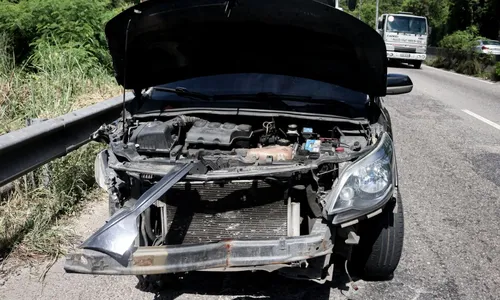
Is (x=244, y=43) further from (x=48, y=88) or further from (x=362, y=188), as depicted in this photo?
(x=48, y=88)

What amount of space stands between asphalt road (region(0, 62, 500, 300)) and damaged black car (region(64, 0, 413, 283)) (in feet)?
1.25

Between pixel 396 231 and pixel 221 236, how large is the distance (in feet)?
4.19

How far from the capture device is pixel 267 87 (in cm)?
447

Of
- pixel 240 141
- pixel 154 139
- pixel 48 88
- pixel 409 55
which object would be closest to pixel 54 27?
pixel 48 88

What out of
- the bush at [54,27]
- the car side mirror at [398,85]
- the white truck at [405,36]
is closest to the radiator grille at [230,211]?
the car side mirror at [398,85]

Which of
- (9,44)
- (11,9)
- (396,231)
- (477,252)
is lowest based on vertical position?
(477,252)

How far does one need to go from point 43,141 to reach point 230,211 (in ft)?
6.74

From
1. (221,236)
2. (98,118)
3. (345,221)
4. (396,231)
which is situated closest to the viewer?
(345,221)

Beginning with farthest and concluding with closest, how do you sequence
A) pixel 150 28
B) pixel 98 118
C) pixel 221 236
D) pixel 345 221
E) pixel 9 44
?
pixel 9 44 < pixel 98 118 < pixel 150 28 < pixel 221 236 < pixel 345 221

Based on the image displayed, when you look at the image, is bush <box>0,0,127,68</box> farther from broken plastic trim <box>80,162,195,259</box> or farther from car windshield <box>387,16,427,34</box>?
car windshield <box>387,16,427,34</box>

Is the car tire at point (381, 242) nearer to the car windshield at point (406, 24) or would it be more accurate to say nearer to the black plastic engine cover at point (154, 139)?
the black plastic engine cover at point (154, 139)

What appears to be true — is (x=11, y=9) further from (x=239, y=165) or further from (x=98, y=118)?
(x=239, y=165)

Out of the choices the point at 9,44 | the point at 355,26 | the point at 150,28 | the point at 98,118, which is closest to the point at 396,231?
the point at 355,26

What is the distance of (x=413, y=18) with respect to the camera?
25703 mm
